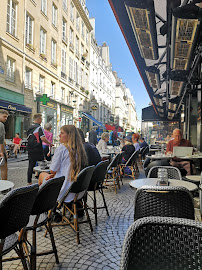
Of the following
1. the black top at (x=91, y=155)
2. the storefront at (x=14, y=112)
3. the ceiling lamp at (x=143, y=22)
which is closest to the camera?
the ceiling lamp at (x=143, y=22)

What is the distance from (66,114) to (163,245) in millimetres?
24400

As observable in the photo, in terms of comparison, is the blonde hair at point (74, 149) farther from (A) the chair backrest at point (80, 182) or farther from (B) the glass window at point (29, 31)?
(B) the glass window at point (29, 31)

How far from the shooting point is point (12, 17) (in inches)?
617

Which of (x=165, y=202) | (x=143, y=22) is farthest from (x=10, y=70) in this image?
(x=165, y=202)

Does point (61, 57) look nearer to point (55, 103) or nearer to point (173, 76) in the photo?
point (55, 103)

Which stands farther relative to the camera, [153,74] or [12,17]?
[12,17]

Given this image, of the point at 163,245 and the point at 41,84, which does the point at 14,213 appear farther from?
the point at 41,84

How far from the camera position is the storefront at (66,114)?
2398 cm

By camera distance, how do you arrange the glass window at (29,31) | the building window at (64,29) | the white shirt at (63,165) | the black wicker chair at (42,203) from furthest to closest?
the building window at (64,29)
the glass window at (29,31)
the white shirt at (63,165)
the black wicker chair at (42,203)

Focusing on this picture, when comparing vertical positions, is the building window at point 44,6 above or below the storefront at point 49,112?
above

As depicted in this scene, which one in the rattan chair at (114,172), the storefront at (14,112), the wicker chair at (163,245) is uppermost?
the storefront at (14,112)

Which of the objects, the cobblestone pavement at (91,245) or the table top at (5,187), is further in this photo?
the cobblestone pavement at (91,245)

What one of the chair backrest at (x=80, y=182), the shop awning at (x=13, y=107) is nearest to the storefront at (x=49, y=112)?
the shop awning at (x=13, y=107)

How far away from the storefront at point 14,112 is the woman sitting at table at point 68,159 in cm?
1141
